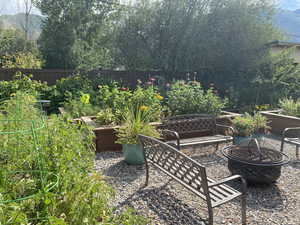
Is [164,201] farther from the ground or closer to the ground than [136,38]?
closer to the ground

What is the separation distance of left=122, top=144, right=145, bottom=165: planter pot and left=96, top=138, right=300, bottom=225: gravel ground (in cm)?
9

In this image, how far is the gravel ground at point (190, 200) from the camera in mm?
2543

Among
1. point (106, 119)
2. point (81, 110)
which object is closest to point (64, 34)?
point (81, 110)

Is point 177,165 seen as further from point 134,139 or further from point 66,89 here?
point 66,89

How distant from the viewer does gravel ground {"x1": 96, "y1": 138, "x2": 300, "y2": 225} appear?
2.54 meters

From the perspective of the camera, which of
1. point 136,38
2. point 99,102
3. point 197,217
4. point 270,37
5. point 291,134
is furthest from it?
point 136,38

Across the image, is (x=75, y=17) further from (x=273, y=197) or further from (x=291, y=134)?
(x=273, y=197)

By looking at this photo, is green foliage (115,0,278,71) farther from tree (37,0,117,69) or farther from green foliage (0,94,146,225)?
green foliage (0,94,146,225)

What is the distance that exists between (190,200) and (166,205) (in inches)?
12.7

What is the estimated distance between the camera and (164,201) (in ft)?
9.39

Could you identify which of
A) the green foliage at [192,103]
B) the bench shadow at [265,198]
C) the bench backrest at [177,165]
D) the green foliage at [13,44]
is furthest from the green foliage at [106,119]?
the green foliage at [13,44]

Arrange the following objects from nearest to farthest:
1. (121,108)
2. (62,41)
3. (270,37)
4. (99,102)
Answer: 1. (121,108)
2. (99,102)
3. (270,37)
4. (62,41)

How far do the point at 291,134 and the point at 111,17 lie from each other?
12.8m

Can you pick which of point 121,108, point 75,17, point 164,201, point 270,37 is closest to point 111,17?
point 75,17
